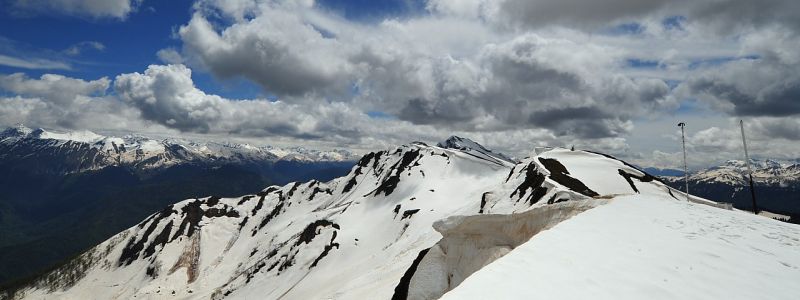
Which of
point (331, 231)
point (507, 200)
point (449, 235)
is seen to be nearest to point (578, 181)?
point (507, 200)

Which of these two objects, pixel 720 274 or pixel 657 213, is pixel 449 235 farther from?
→ pixel 720 274

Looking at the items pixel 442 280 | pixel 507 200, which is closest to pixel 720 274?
pixel 442 280

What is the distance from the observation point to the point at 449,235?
2847cm

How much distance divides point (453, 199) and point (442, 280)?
132 metres

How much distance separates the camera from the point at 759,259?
43.5 ft

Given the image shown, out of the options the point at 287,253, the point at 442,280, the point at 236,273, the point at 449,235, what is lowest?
the point at 236,273

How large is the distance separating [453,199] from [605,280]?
14913 cm

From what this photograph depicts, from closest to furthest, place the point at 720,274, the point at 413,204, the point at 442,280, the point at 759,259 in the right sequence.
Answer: the point at 720,274 < the point at 759,259 < the point at 442,280 < the point at 413,204

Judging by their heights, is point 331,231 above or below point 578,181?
below

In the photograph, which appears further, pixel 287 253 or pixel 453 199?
pixel 287 253

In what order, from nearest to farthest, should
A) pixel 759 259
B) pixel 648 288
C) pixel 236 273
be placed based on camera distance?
pixel 648 288 < pixel 759 259 < pixel 236 273

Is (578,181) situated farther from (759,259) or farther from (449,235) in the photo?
(759,259)

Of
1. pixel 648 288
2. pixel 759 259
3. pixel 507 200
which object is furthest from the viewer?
pixel 507 200

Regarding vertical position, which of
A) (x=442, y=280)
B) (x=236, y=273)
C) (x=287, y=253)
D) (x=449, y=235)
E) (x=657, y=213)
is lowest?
(x=236, y=273)
